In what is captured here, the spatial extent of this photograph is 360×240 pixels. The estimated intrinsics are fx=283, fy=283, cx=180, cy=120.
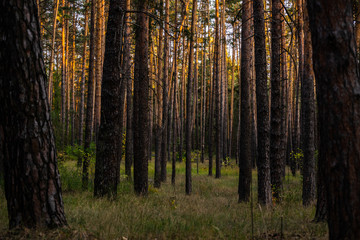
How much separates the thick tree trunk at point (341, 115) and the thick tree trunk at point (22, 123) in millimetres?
2994

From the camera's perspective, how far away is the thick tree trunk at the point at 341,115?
8.13 feet

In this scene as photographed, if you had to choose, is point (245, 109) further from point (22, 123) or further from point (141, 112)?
point (22, 123)

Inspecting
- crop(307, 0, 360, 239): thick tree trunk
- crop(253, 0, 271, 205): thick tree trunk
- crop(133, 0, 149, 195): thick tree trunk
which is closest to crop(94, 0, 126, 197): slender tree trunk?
crop(133, 0, 149, 195): thick tree trunk

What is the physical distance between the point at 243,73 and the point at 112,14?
438 cm

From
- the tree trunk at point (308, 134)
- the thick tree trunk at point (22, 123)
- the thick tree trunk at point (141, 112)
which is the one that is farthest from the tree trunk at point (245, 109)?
the thick tree trunk at point (22, 123)

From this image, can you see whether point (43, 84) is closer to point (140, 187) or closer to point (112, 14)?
point (112, 14)

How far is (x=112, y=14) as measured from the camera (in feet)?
20.8

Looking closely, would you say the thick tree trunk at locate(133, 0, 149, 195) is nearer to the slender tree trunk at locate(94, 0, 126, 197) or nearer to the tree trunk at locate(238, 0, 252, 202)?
the slender tree trunk at locate(94, 0, 126, 197)

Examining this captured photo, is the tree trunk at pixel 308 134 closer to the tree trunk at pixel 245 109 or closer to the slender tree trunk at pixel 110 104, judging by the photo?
the tree trunk at pixel 245 109

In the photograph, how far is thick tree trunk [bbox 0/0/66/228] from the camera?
3152mm

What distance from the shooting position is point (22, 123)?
10.3 ft

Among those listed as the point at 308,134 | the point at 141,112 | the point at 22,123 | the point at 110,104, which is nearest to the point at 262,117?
the point at 308,134

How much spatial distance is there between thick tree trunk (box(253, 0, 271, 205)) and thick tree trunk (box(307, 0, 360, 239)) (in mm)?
4807

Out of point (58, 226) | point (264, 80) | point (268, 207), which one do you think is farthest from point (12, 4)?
point (268, 207)
